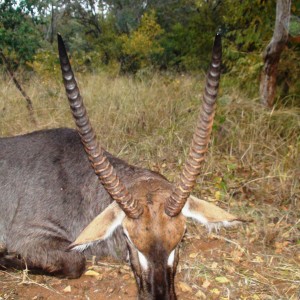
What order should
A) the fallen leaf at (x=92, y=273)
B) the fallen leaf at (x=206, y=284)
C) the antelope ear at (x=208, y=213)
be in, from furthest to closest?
the fallen leaf at (x=92, y=273)
the fallen leaf at (x=206, y=284)
the antelope ear at (x=208, y=213)

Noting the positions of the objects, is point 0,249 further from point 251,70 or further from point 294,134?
point 251,70

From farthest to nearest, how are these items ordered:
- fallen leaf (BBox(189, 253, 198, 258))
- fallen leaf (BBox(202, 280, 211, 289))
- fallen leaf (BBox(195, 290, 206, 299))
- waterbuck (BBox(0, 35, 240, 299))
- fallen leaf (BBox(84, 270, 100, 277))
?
fallen leaf (BBox(189, 253, 198, 258)), fallen leaf (BBox(84, 270, 100, 277)), fallen leaf (BBox(202, 280, 211, 289)), fallen leaf (BBox(195, 290, 206, 299)), waterbuck (BBox(0, 35, 240, 299))

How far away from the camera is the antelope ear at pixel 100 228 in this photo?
324 centimetres

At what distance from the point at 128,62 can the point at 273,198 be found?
1501cm

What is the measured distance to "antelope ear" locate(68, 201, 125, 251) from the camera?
3236 mm

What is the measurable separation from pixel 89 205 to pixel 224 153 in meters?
3.41

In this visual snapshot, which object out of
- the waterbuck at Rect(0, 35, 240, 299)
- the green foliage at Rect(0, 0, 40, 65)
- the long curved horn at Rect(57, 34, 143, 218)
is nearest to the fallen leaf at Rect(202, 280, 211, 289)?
the waterbuck at Rect(0, 35, 240, 299)

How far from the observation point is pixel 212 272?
14.4 ft

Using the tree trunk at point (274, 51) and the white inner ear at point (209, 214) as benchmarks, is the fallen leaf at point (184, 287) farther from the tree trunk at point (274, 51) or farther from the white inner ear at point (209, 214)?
the tree trunk at point (274, 51)

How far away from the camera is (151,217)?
125 inches

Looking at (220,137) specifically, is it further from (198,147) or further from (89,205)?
(198,147)

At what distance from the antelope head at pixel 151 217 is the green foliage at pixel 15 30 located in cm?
654

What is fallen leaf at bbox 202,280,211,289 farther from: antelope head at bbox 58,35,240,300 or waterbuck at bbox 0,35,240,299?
antelope head at bbox 58,35,240,300

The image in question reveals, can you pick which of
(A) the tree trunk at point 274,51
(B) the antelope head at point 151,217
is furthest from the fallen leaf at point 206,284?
(A) the tree trunk at point 274,51
